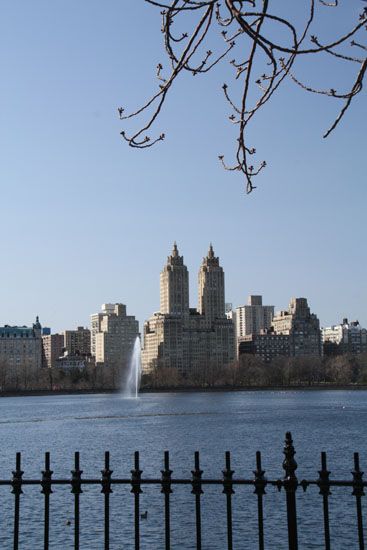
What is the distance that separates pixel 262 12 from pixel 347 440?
58.4 m

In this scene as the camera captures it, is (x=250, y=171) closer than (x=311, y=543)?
Yes

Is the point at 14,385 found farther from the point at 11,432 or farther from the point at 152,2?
the point at 152,2

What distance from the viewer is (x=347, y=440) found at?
195 ft

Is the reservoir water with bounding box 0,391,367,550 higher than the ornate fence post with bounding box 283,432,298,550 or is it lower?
lower

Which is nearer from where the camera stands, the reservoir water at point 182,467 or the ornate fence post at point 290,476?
the ornate fence post at point 290,476

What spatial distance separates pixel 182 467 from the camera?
42594 mm

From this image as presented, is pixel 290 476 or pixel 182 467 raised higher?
pixel 290 476

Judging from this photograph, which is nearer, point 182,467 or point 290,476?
point 290,476

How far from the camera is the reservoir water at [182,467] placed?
25.6m

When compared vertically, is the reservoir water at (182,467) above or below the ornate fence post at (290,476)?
below

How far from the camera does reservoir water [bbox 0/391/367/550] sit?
84.1 ft

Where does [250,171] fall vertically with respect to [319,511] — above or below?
above

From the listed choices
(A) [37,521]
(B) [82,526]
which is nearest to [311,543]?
(B) [82,526]

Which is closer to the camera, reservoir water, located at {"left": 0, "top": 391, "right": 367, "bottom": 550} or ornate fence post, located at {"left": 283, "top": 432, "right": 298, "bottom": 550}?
ornate fence post, located at {"left": 283, "top": 432, "right": 298, "bottom": 550}
